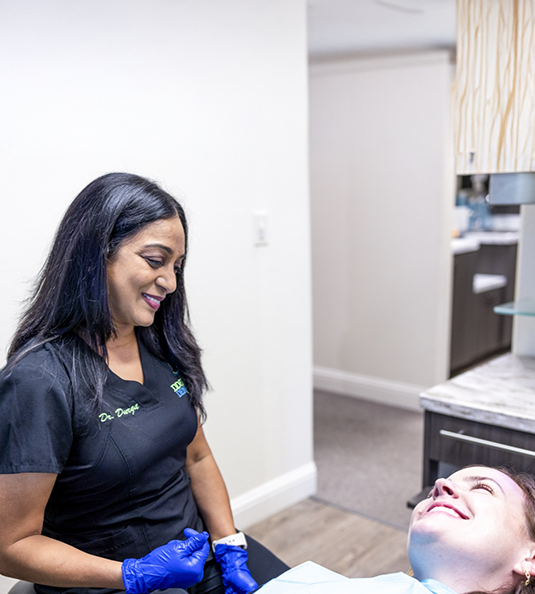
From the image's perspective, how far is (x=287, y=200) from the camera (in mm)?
2352

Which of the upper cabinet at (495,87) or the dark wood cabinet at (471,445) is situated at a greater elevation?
the upper cabinet at (495,87)

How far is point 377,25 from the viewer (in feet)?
9.53

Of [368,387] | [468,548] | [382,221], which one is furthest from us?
[368,387]

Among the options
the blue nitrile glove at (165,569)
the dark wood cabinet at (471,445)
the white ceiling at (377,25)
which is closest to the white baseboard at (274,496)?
the dark wood cabinet at (471,445)

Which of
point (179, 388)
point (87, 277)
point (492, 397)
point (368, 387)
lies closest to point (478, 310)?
point (368, 387)

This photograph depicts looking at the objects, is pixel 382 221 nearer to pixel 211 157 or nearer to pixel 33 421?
pixel 211 157

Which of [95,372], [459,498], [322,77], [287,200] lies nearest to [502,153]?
[287,200]

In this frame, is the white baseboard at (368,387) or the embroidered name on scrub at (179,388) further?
the white baseboard at (368,387)

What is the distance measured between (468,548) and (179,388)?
2.33ft

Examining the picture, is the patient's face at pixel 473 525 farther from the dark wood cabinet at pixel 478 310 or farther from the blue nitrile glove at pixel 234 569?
the dark wood cabinet at pixel 478 310

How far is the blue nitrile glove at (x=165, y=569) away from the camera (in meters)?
1.15

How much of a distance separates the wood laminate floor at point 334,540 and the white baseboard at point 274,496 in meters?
0.03

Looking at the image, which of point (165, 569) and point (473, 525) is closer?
point (473, 525)

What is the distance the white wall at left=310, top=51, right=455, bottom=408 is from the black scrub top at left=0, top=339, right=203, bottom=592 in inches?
95.4
